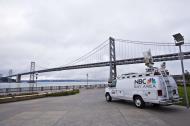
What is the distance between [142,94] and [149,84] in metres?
0.86

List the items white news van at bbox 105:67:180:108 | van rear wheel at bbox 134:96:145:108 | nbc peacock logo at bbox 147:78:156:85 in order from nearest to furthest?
1. white news van at bbox 105:67:180:108
2. nbc peacock logo at bbox 147:78:156:85
3. van rear wheel at bbox 134:96:145:108

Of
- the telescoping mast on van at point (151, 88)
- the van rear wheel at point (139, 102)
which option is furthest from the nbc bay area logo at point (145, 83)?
the van rear wheel at point (139, 102)

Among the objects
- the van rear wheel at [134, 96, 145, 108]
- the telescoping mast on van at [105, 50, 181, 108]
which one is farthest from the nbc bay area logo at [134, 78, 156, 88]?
the van rear wheel at [134, 96, 145, 108]

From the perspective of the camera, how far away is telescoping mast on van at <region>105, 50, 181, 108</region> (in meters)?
10.7

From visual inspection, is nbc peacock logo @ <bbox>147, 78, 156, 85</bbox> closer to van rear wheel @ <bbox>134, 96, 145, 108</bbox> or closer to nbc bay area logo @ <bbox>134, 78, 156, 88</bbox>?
nbc bay area logo @ <bbox>134, 78, 156, 88</bbox>

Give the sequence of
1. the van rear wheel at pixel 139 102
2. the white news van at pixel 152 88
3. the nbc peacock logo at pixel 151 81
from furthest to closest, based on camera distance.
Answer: the van rear wheel at pixel 139 102
the nbc peacock logo at pixel 151 81
the white news van at pixel 152 88

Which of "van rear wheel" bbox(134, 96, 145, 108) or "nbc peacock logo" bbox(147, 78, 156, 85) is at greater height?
"nbc peacock logo" bbox(147, 78, 156, 85)

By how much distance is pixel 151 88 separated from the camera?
1110 cm

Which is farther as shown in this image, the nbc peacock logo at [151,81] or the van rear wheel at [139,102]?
the van rear wheel at [139,102]

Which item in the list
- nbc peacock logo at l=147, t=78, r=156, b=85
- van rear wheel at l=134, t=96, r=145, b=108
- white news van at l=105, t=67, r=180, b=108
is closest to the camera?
white news van at l=105, t=67, r=180, b=108

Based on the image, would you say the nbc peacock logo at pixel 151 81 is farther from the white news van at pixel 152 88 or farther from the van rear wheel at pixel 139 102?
the van rear wheel at pixel 139 102

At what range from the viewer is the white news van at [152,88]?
1065 cm

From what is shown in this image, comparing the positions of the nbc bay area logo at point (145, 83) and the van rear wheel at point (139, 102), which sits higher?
the nbc bay area logo at point (145, 83)

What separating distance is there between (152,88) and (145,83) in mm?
698
